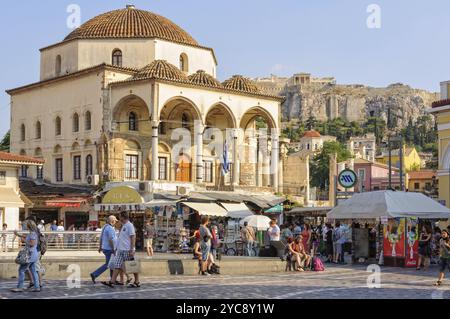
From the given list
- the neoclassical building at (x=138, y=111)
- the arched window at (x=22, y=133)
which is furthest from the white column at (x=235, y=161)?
the arched window at (x=22, y=133)

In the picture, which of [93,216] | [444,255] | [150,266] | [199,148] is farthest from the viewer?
[199,148]

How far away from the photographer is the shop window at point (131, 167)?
42847 mm

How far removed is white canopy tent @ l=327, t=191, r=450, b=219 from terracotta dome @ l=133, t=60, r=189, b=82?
59.7 ft

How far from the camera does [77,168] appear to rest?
145 feet

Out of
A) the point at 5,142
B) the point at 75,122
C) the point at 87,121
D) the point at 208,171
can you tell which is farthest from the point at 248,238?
the point at 5,142

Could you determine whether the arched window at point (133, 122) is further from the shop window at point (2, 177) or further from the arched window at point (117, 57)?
the shop window at point (2, 177)

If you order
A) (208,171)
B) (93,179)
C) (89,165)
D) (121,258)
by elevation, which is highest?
(89,165)

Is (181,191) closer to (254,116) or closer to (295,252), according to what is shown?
(254,116)

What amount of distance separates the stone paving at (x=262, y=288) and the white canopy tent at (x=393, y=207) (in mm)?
3277

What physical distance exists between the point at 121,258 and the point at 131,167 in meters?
27.7

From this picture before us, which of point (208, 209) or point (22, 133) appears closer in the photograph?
point (208, 209)

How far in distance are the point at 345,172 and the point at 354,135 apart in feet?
548
